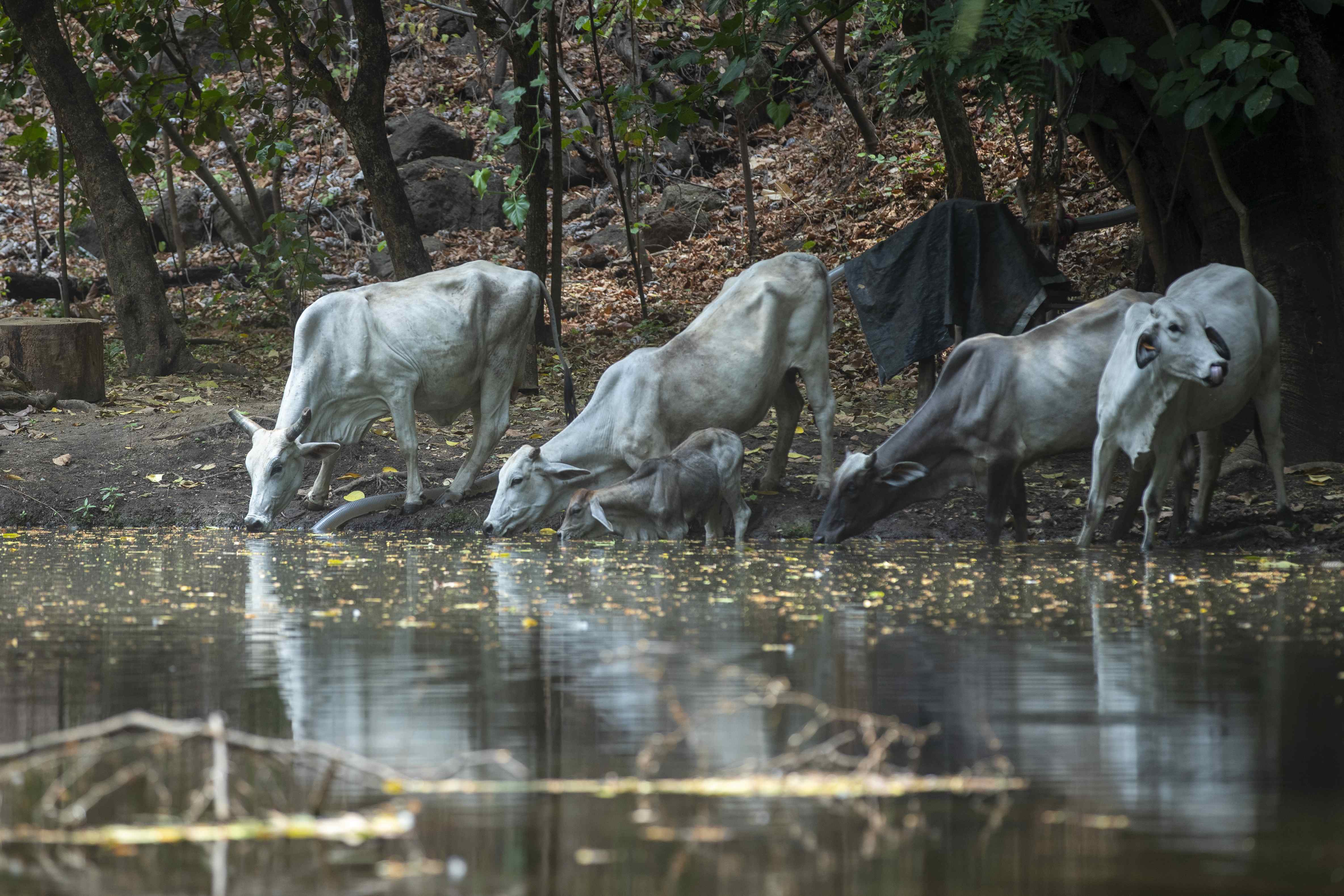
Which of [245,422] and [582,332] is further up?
[582,332]

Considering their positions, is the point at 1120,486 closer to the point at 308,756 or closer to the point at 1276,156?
the point at 1276,156

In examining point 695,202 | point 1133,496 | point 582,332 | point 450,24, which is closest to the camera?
point 1133,496

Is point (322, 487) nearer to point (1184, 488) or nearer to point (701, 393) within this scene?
point (701, 393)

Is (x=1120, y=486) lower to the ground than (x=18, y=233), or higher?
lower

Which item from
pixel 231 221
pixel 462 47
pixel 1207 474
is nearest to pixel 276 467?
pixel 1207 474

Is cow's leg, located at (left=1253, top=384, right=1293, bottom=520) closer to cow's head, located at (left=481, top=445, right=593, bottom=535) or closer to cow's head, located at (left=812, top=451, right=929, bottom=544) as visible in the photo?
cow's head, located at (left=812, top=451, right=929, bottom=544)

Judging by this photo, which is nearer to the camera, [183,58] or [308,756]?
[308,756]

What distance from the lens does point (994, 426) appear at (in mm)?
8758

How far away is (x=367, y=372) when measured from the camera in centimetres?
1027

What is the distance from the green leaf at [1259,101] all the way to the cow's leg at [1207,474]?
181 centimetres

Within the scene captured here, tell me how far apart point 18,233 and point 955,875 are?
72.0ft

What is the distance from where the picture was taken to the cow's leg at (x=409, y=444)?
33.5 ft

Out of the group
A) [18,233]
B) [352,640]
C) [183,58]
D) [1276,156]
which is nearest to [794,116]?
[183,58]

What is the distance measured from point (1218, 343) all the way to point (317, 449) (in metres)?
5.73
